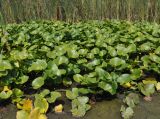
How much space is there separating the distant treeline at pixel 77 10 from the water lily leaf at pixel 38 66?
3.91 metres

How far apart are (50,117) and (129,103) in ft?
1.52

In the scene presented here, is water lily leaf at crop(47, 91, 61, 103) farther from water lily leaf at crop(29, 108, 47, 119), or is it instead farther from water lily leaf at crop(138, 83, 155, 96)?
water lily leaf at crop(138, 83, 155, 96)

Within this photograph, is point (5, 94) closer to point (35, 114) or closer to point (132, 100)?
point (35, 114)

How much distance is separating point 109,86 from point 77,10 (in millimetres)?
4612

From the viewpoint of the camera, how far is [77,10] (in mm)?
6320

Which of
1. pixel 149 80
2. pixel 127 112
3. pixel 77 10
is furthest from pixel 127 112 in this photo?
pixel 77 10

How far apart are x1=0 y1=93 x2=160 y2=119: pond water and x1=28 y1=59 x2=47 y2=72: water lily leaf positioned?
0.91 ft

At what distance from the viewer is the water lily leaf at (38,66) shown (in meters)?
2.01

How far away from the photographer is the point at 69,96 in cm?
189

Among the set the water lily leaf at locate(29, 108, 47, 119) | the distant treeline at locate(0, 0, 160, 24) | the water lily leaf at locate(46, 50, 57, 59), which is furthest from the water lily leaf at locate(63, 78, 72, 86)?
the distant treeline at locate(0, 0, 160, 24)

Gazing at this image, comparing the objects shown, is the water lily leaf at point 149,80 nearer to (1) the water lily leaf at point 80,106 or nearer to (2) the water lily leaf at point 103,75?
(2) the water lily leaf at point 103,75

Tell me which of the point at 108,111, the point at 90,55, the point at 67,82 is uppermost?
the point at 90,55

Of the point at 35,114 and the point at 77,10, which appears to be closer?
the point at 35,114

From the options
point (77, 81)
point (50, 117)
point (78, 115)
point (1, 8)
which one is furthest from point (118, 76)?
point (1, 8)
